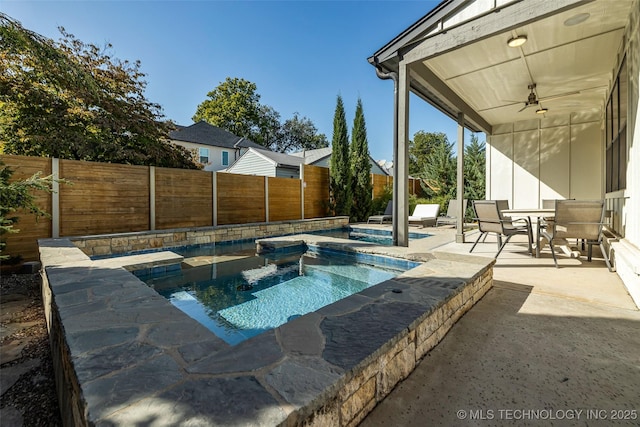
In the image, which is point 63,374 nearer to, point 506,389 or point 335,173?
point 506,389

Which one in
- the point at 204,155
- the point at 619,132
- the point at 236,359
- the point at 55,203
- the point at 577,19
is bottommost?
the point at 236,359

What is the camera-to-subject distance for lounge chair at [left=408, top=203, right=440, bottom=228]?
9.43m

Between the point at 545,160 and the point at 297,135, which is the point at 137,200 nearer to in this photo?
the point at 545,160

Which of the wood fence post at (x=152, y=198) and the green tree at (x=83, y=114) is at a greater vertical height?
the green tree at (x=83, y=114)

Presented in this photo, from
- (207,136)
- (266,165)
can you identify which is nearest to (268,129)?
(207,136)

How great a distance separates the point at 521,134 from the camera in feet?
26.7

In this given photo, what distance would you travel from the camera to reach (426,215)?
981cm

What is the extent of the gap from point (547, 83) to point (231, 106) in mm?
25163

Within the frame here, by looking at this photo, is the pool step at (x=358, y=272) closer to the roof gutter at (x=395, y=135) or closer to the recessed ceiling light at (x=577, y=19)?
the roof gutter at (x=395, y=135)

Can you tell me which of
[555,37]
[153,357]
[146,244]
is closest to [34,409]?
[153,357]

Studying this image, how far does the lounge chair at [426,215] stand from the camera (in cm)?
943

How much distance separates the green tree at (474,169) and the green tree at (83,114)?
Answer: 10.7 m

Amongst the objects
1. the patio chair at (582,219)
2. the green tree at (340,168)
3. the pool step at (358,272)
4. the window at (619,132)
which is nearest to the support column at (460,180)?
the patio chair at (582,219)

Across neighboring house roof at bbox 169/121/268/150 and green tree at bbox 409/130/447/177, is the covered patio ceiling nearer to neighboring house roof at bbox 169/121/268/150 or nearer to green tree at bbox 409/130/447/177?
neighboring house roof at bbox 169/121/268/150
